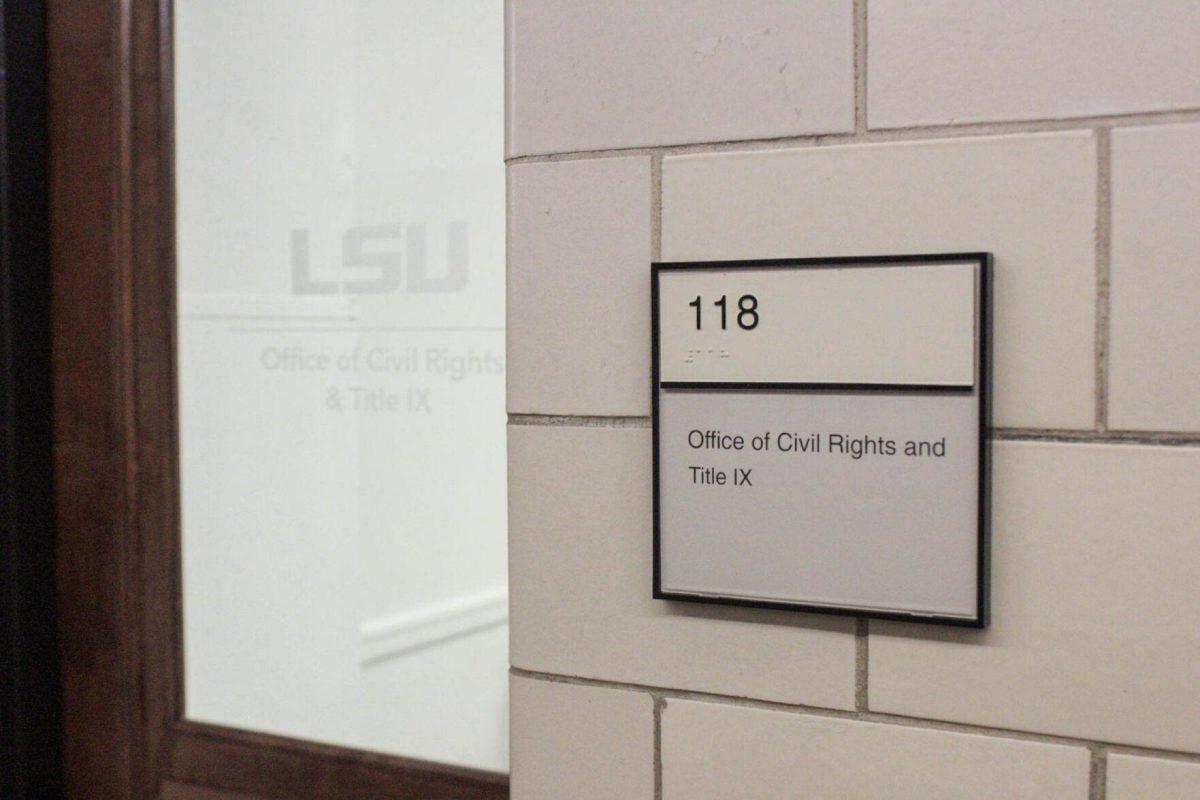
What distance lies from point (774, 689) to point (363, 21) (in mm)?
717

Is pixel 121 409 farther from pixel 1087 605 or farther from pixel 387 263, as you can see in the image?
pixel 1087 605

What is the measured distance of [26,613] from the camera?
1.02 meters

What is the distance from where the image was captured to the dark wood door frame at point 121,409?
1.01 meters

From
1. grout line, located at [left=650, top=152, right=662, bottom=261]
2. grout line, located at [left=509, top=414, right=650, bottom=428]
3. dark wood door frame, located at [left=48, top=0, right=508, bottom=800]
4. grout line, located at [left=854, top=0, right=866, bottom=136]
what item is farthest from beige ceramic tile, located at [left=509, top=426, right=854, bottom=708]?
dark wood door frame, located at [left=48, top=0, right=508, bottom=800]

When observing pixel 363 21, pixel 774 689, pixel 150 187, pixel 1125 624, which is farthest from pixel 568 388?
pixel 150 187

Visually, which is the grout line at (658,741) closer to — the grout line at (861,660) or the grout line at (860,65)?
the grout line at (861,660)

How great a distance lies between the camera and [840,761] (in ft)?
2.02

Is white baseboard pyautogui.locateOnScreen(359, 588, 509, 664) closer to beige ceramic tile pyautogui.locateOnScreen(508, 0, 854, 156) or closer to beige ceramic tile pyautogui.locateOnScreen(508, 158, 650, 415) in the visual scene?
beige ceramic tile pyautogui.locateOnScreen(508, 158, 650, 415)

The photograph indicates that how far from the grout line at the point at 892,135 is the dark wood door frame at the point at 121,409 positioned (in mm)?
536

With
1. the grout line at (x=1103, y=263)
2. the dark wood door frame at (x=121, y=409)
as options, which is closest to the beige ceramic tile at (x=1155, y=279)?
the grout line at (x=1103, y=263)

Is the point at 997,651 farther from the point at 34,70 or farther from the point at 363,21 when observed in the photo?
the point at 34,70

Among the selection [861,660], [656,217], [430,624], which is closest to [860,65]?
[656,217]

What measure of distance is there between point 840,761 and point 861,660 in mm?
66

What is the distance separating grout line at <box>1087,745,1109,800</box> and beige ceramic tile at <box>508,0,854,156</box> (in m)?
0.39
